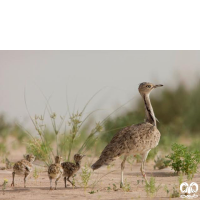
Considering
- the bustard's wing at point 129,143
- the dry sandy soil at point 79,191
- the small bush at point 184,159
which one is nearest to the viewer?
the dry sandy soil at point 79,191

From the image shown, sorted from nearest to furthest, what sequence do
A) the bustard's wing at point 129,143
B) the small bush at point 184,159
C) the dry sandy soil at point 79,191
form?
the dry sandy soil at point 79,191
the bustard's wing at point 129,143
the small bush at point 184,159

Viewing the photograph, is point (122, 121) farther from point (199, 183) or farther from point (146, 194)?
point (146, 194)

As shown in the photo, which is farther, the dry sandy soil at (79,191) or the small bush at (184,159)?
the small bush at (184,159)

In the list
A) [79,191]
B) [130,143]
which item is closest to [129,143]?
[130,143]

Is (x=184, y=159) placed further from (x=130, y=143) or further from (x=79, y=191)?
(x=79, y=191)

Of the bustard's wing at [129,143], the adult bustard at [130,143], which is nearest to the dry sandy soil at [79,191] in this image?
the adult bustard at [130,143]

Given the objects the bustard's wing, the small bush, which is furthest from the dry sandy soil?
the bustard's wing

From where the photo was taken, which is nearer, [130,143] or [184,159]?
[130,143]

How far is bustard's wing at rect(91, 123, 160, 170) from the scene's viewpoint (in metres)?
6.75

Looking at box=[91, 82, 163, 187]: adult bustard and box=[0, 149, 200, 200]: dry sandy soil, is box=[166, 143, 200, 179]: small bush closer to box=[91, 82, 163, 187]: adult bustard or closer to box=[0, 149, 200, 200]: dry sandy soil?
box=[0, 149, 200, 200]: dry sandy soil

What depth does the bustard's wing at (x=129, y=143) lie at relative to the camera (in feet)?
22.1

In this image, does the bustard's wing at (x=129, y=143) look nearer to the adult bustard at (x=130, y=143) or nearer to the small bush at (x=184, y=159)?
the adult bustard at (x=130, y=143)

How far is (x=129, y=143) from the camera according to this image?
22.5 feet

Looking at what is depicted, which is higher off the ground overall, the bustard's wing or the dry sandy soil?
the bustard's wing
